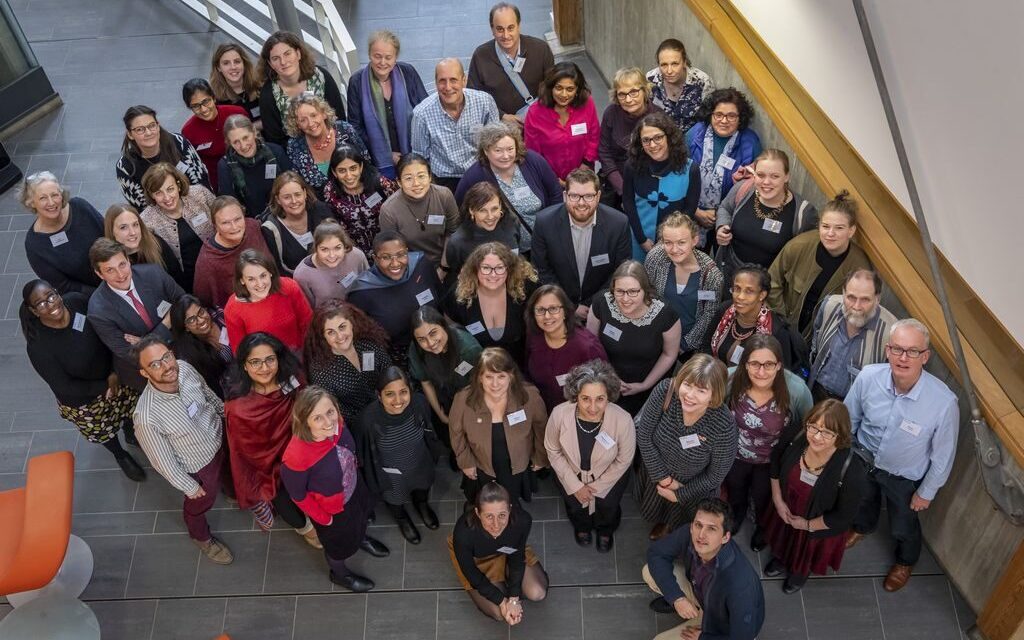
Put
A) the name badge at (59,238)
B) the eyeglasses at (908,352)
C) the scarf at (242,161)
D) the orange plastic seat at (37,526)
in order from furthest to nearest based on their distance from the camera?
the scarf at (242,161) → the name badge at (59,238) → the orange plastic seat at (37,526) → the eyeglasses at (908,352)

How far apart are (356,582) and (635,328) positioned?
2.02 meters

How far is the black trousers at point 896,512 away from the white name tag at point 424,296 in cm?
242

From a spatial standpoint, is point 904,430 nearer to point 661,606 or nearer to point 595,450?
point 595,450

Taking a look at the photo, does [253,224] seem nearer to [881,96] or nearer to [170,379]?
[170,379]

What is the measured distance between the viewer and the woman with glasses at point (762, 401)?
167 inches

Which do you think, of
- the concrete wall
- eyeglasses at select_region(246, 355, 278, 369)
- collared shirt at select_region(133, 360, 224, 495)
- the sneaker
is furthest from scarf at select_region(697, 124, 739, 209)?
the sneaker

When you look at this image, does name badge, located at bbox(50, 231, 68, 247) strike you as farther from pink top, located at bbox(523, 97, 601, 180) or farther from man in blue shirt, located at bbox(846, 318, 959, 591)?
man in blue shirt, located at bbox(846, 318, 959, 591)

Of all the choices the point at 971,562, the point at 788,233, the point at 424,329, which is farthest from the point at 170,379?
the point at 971,562

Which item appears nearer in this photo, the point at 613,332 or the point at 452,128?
the point at 613,332

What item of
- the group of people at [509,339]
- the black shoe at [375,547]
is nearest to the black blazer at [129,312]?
the group of people at [509,339]

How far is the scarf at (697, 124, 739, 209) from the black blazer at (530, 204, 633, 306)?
2.22 feet

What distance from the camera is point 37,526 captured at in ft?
15.0

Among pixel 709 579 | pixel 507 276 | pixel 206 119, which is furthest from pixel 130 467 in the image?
pixel 709 579

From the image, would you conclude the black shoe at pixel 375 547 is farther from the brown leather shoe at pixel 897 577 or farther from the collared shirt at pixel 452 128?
the brown leather shoe at pixel 897 577
